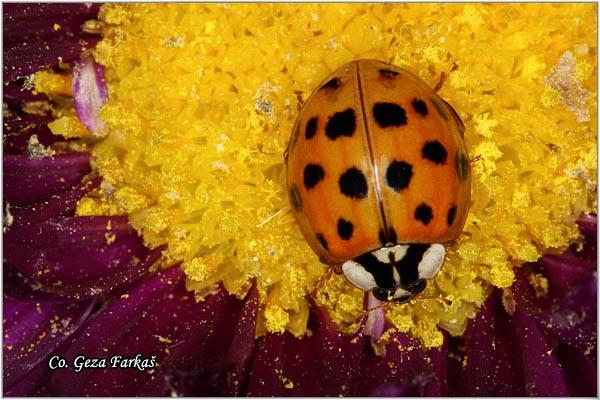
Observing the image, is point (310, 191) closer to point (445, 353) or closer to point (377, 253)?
point (377, 253)

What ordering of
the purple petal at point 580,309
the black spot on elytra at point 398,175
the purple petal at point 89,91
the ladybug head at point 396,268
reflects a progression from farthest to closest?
the purple petal at point 89,91
the ladybug head at point 396,268
the black spot on elytra at point 398,175
the purple petal at point 580,309

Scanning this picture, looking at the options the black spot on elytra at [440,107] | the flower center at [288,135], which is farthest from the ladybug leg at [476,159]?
the black spot on elytra at [440,107]

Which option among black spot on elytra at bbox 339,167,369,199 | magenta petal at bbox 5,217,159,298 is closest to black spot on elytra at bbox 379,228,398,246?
black spot on elytra at bbox 339,167,369,199

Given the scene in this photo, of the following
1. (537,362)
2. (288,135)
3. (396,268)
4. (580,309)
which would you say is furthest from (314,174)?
(537,362)

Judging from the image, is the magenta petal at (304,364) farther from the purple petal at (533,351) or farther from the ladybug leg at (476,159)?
the ladybug leg at (476,159)

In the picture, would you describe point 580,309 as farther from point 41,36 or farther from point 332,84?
point 41,36

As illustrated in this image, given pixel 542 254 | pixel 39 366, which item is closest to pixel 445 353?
pixel 542 254

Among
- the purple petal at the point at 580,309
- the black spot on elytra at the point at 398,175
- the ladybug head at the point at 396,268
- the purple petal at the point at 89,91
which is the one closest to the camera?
the purple petal at the point at 580,309
